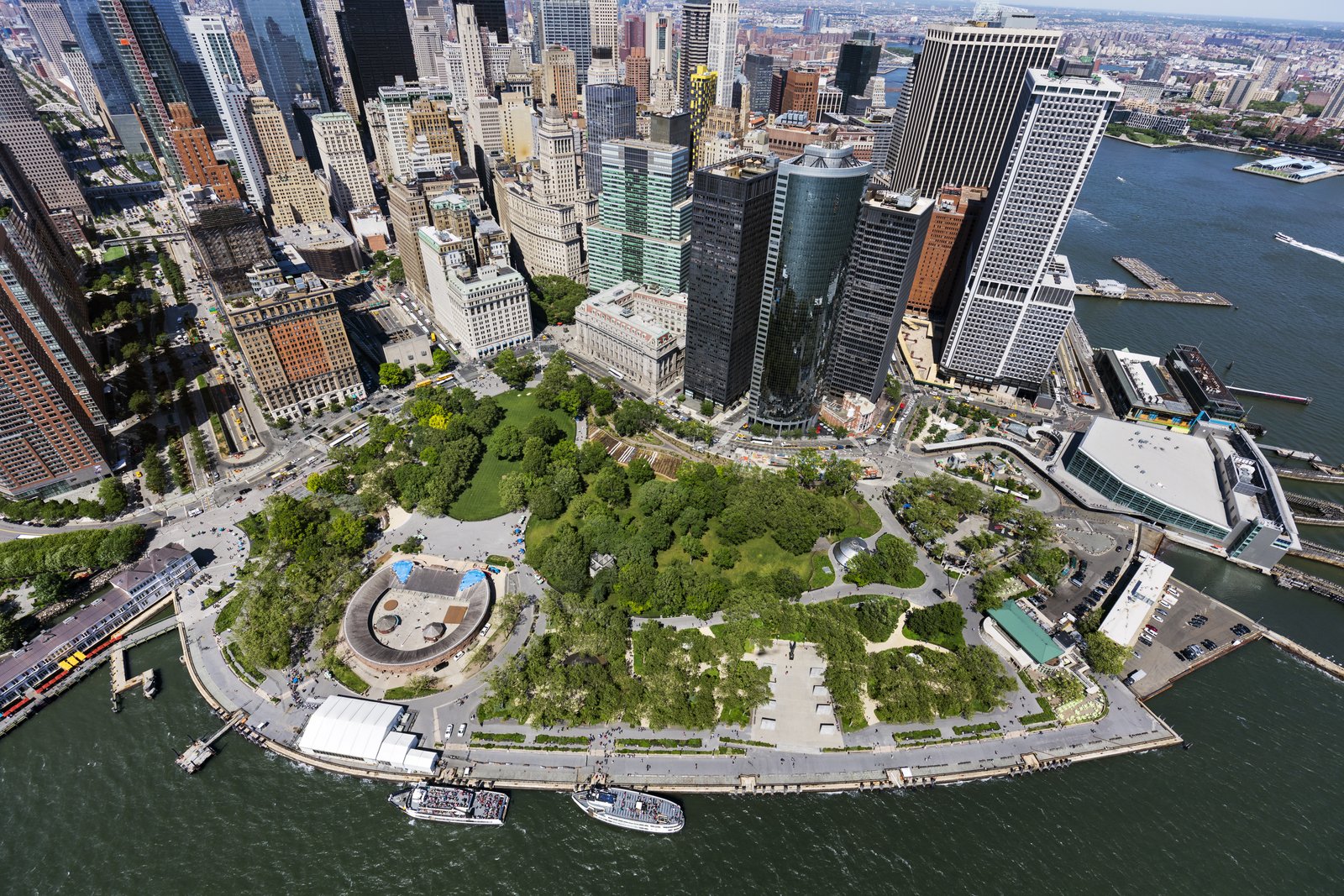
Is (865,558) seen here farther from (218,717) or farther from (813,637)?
(218,717)

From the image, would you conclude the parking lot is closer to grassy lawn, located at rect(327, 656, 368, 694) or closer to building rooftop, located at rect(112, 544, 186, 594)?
grassy lawn, located at rect(327, 656, 368, 694)

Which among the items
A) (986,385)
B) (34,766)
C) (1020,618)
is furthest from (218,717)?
(986,385)

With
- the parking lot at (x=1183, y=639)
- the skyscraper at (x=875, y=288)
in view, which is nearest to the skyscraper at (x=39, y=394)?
the skyscraper at (x=875, y=288)

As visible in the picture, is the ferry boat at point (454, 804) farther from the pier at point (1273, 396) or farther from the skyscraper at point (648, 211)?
the pier at point (1273, 396)

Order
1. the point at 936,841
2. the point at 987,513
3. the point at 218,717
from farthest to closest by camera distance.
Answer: the point at 987,513 < the point at 218,717 < the point at 936,841

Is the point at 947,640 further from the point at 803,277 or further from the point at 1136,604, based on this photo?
the point at 803,277

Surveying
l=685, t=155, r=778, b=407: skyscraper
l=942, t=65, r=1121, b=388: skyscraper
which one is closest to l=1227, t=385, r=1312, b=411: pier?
l=942, t=65, r=1121, b=388: skyscraper
